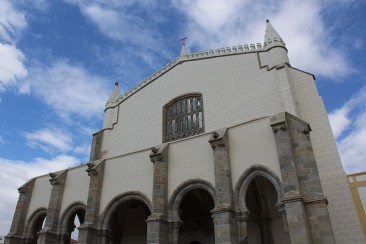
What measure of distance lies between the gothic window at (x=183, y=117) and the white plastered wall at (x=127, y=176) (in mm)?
4050

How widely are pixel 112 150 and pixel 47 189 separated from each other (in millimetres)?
4297

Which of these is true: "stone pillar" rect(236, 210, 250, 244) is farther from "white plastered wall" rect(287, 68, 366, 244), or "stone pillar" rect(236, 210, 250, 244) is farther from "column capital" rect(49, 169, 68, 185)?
"column capital" rect(49, 169, 68, 185)

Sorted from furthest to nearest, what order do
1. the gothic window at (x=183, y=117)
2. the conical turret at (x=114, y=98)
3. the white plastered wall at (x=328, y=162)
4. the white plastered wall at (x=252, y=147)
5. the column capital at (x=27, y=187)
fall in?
the conical turret at (x=114, y=98)
the gothic window at (x=183, y=117)
the column capital at (x=27, y=187)
the white plastered wall at (x=328, y=162)
the white plastered wall at (x=252, y=147)

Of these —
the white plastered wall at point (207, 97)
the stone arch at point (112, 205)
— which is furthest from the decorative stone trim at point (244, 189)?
the white plastered wall at point (207, 97)

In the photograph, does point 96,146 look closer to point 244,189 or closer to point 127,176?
point 127,176

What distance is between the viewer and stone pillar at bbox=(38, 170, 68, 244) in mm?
13703

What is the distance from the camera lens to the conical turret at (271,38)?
16.3 meters

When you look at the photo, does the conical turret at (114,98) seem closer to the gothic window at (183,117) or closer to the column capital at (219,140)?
the gothic window at (183,117)

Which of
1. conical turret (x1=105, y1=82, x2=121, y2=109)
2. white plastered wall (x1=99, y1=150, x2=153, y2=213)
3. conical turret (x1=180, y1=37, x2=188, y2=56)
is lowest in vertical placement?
white plastered wall (x1=99, y1=150, x2=153, y2=213)

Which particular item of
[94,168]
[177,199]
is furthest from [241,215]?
[94,168]

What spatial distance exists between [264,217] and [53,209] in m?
8.96

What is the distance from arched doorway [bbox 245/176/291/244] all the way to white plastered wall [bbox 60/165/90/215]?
7010 mm

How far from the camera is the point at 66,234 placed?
14086 millimetres

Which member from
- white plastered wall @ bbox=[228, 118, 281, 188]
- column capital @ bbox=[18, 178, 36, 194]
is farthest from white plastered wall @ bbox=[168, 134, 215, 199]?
column capital @ bbox=[18, 178, 36, 194]
